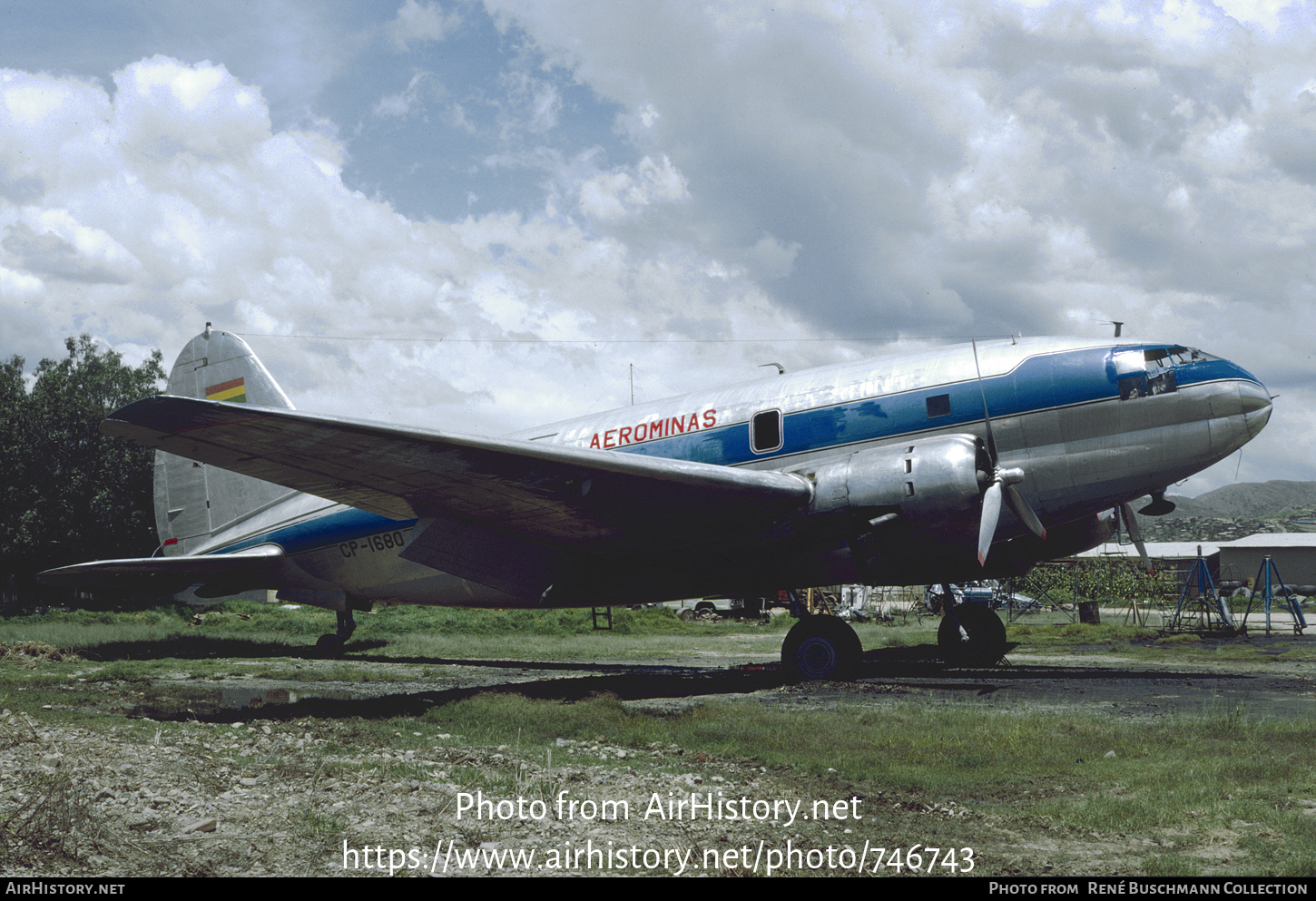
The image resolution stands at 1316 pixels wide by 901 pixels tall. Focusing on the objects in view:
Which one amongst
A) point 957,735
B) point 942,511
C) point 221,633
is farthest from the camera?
point 221,633

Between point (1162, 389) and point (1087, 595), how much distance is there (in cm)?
3601

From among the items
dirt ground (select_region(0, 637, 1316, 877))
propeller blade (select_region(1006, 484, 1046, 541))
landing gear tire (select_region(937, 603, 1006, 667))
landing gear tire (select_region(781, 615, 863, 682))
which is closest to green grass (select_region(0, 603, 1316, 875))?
dirt ground (select_region(0, 637, 1316, 877))

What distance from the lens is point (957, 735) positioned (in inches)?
322

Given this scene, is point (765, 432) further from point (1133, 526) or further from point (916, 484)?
point (1133, 526)

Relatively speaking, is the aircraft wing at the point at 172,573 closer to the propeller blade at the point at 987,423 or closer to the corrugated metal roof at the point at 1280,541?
the propeller blade at the point at 987,423

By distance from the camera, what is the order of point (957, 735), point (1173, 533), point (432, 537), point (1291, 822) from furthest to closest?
point (1173, 533)
point (432, 537)
point (957, 735)
point (1291, 822)

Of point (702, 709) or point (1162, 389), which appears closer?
point (702, 709)

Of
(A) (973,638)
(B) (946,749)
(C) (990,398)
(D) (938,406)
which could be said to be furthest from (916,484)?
(A) (973,638)

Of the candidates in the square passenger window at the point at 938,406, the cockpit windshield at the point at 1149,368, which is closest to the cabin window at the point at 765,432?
the square passenger window at the point at 938,406

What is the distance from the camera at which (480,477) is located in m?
11.4

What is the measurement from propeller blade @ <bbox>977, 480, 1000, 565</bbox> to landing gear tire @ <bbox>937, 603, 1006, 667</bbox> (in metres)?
5.06

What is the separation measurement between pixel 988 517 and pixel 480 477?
269 inches
